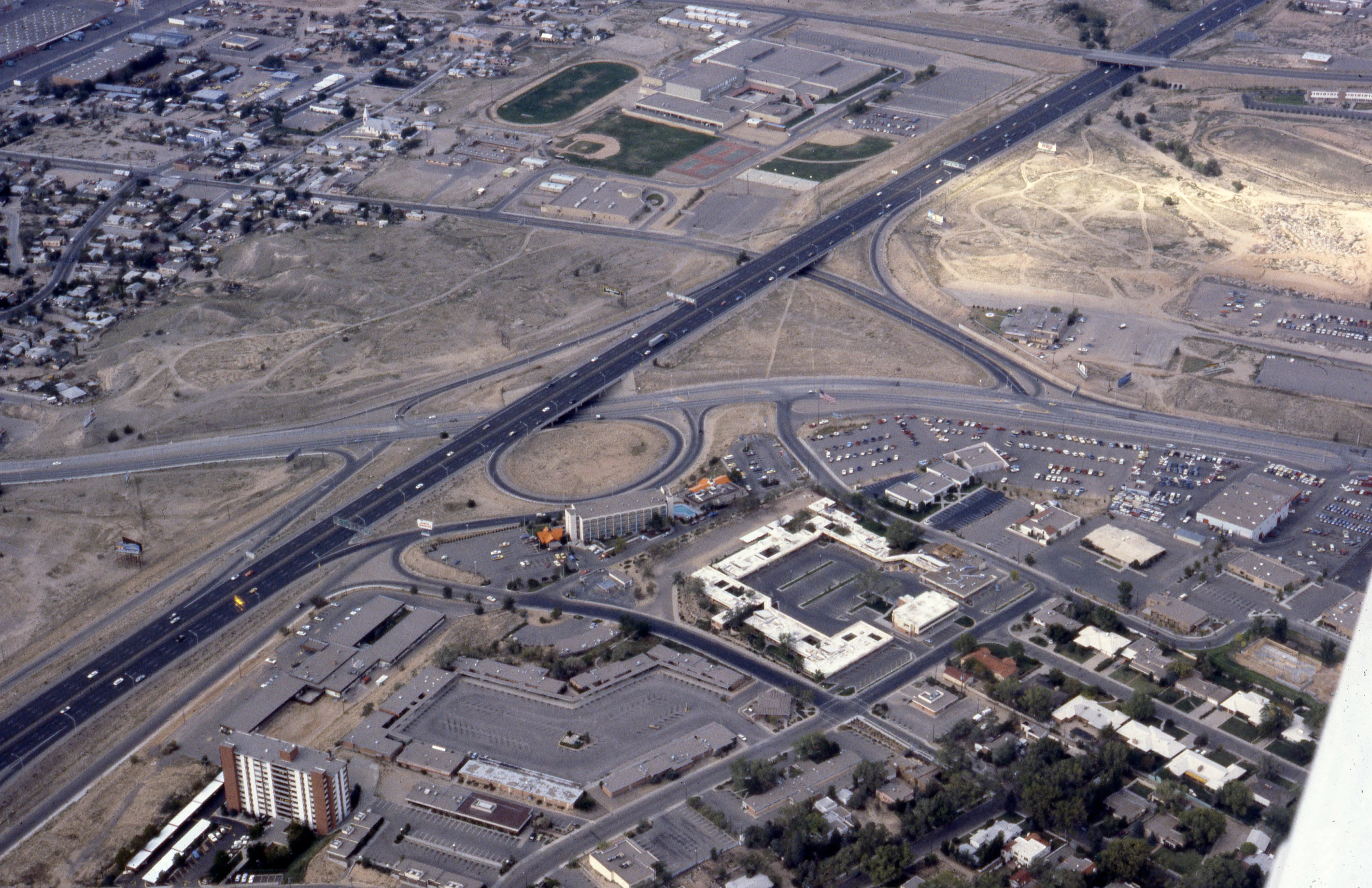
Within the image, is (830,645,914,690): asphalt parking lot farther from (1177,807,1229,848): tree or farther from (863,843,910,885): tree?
(1177,807,1229,848): tree

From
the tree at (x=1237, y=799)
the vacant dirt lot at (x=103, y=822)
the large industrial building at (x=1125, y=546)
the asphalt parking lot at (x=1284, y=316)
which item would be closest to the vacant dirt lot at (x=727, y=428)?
the large industrial building at (x=1125, y=546)

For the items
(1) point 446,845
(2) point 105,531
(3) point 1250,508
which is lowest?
(1) point 446,845

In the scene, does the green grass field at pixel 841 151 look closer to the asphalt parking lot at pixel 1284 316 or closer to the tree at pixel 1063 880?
the asphalt parking lot at pixel 1284 316

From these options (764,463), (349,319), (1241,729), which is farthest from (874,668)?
(349,319)

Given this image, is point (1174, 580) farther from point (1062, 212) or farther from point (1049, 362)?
point (1062, 212)

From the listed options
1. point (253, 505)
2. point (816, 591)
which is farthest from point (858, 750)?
point (253, 505)

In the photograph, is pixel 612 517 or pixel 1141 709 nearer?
pixel 1141 709

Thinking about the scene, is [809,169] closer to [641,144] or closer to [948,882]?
[641,144]
